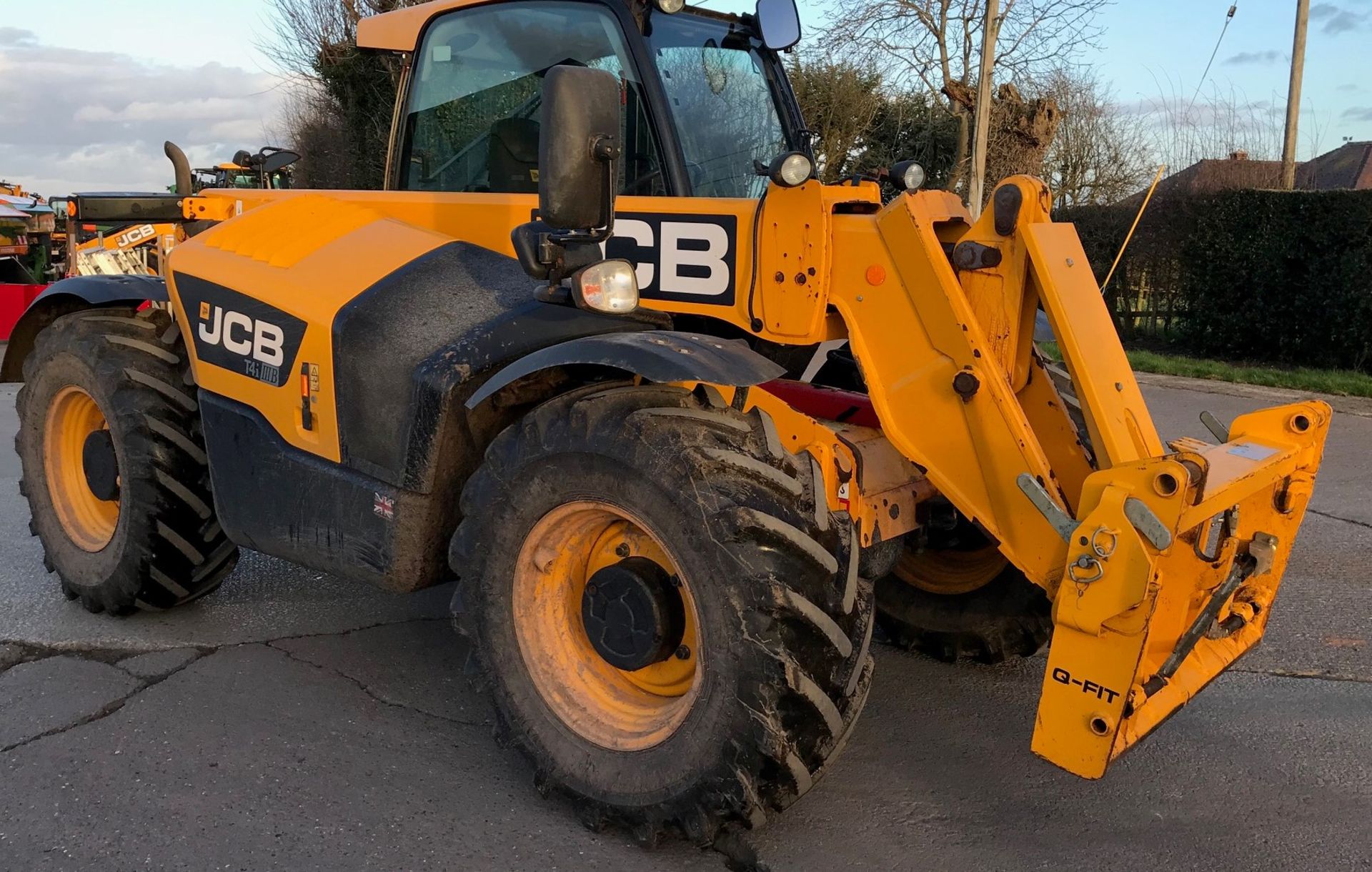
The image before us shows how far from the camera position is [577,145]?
257 cm

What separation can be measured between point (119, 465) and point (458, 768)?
195cm

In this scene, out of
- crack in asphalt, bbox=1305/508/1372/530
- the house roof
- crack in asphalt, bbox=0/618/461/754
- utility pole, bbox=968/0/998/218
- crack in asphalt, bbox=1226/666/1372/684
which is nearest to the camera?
crack in asphalt, bbox=0/618/461/754

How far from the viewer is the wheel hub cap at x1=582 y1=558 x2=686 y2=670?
9.02ft

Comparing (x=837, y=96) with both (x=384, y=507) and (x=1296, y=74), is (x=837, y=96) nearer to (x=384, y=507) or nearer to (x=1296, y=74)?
(x=1296, y=74)

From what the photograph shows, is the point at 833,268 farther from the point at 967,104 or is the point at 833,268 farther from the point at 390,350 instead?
the point at 967,104

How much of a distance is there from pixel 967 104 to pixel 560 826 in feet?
46.0

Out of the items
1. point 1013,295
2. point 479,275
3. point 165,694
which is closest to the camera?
point 1013,295

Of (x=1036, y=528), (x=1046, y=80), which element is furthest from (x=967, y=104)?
(x=1036, y=528)

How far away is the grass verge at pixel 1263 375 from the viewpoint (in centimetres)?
995

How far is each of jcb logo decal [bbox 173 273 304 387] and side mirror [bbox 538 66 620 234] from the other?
46.2 inches

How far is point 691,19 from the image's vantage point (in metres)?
3.72

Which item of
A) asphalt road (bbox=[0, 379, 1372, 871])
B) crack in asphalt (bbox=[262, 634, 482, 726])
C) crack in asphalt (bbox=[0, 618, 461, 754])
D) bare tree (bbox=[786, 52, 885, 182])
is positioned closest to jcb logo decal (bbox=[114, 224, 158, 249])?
bare tree (bbox=[786, 52, 885, 182])

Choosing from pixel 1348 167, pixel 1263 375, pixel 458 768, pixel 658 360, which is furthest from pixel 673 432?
pixel 1348 167

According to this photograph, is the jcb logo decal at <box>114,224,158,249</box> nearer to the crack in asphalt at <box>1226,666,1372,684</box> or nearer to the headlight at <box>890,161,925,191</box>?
the headlight at <box>890,161,925,191</box>
